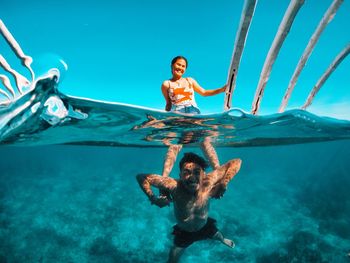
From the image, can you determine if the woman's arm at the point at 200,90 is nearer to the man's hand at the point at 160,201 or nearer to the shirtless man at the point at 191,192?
the shirtless man at the point at 191,192

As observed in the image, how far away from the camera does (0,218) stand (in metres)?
18.2

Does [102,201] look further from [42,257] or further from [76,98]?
[76,98]

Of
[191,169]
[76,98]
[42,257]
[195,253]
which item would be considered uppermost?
[76,98]

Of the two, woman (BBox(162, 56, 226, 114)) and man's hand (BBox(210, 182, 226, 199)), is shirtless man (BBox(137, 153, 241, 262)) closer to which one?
man's hand (BBox(210, 182, 226, 199))

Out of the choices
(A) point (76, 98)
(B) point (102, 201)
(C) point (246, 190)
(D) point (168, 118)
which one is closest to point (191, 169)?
(D) point (168, 118)

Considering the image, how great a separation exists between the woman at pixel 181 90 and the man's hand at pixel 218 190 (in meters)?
2.37

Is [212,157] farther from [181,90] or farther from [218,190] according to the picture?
[181,90]

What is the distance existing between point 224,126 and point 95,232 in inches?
492

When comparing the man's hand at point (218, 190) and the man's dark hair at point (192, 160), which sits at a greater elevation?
the man's dark hair at point (192, 160)

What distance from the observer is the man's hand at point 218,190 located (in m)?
6.66

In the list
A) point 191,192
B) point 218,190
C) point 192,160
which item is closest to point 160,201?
point 191,192

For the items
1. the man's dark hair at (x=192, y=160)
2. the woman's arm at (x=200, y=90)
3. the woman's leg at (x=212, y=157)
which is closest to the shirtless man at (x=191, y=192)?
the man's dark hair at (x=192, y=160)

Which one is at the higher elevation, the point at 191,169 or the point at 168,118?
the point at 168,118

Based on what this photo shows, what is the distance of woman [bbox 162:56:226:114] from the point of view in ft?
20.7
